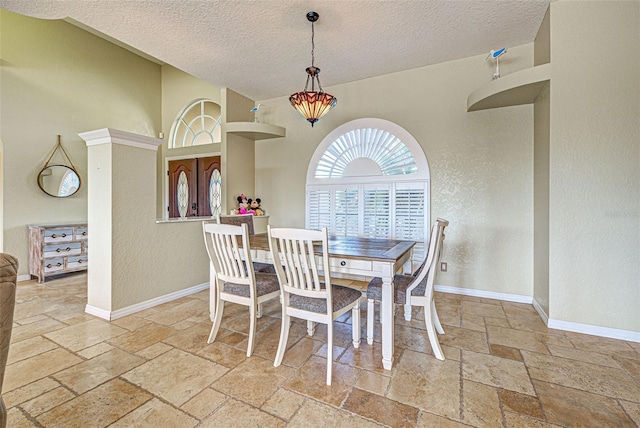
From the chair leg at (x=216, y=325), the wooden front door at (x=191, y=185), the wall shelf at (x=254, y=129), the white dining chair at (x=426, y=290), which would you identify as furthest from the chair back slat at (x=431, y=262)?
the wooden front door at (x=191, y=185)

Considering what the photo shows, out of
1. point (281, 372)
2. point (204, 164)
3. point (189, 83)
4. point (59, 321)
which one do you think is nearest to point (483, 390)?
point (281, 372)

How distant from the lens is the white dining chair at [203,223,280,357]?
85.5 inches

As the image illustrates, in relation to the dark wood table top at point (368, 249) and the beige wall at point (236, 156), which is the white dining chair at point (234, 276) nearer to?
the dark wood table top at point (368, 249)

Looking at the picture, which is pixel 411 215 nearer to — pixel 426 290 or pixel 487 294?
pixel 487 294

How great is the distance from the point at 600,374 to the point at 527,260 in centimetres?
160

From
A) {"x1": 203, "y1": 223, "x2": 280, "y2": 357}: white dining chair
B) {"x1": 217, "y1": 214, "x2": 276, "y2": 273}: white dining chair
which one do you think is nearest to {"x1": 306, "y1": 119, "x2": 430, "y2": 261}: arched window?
{"x1": 217, "y1": 214, "x2": 276, "y2": 273}: white dining chair

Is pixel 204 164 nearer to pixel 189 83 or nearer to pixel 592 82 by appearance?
pixel 189 83

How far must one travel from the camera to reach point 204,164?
216 inches

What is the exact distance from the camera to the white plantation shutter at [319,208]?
175 inches

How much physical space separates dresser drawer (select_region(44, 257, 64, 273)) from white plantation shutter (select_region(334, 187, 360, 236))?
403cm

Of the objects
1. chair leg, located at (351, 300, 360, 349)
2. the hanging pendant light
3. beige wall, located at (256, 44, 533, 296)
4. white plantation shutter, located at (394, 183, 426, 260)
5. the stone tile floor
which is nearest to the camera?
the stone tile floor

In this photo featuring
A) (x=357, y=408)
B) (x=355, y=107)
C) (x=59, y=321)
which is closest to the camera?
(x=357, y=408)

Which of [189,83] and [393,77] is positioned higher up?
[189,83]

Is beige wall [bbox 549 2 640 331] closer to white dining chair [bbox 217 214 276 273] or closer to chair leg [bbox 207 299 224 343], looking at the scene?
white dining chair [bbox 217 214 276 273]
